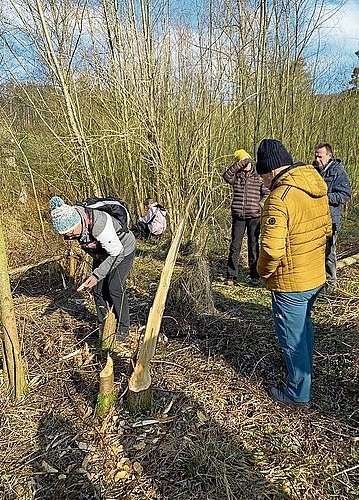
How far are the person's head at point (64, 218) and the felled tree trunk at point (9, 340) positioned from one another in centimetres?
37

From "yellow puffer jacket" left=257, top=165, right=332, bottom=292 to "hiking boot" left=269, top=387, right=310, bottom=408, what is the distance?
85 centimetres

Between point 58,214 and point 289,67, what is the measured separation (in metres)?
6.48

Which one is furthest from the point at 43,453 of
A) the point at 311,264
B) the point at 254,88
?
the point at 254,88

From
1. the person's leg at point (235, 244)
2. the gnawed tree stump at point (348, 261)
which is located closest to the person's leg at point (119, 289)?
the person's leg at point (235, 244)

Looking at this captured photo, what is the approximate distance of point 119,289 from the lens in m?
3.65

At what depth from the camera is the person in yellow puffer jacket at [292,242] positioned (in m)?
2.44

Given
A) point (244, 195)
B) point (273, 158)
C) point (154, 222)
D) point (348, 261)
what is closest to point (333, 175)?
point (244, 195)

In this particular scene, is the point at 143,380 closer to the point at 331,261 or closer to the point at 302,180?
the point at 302,180

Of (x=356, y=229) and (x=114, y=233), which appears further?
(x=356, y=229)

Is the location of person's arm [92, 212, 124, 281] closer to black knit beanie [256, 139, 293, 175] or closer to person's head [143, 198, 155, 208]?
A: black knit beanie [256, 139, 293, 175]

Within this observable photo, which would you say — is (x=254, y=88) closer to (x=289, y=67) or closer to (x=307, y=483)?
(x=289, y=67)

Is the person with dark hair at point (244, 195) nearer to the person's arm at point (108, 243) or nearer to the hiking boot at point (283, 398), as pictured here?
Result: the person's arm at point (108, 243)

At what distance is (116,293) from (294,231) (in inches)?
71.0

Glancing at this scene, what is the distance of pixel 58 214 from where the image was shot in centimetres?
289
